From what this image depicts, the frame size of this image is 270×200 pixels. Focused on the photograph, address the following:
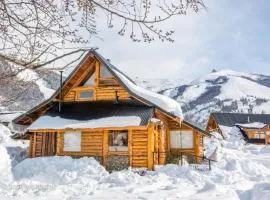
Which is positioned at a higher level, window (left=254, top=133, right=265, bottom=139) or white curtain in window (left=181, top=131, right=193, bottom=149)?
window (left=254, top=133, right=265, bottom=139)

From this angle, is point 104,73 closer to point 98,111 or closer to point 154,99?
point 98,111

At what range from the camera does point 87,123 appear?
20.4m

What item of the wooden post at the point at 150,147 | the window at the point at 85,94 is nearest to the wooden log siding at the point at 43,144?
the window at the point at 85,94

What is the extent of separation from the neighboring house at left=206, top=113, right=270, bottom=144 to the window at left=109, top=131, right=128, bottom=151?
139 feet

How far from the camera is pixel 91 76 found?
23266mm

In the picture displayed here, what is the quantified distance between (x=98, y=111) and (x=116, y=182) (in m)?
7.10

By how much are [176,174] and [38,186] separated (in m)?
6.31

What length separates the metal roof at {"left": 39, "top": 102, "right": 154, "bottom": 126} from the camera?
20870 millimetres

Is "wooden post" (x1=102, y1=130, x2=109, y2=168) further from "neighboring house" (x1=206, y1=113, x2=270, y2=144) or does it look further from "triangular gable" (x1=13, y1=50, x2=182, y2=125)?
"neighboring house" (x1=206, y1=113, x2=270, y2=144)

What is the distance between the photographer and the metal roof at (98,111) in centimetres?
2087

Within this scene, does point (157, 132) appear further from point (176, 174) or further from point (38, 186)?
point (38, 186)

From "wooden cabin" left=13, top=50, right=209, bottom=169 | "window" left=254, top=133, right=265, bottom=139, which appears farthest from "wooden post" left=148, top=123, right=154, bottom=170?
"window" left=254, top=133, right=265, bottom=139

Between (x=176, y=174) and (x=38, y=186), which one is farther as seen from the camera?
(x=176, y=174)

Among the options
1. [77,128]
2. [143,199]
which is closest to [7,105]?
[143,199]
